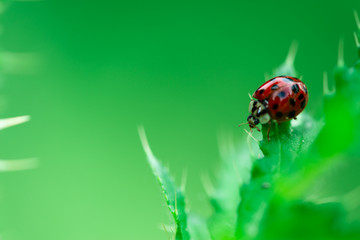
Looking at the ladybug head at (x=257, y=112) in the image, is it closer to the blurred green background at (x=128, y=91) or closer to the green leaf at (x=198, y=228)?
the green leaf at (x=198, y=228)

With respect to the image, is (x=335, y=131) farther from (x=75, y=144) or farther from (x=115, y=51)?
(x=115, y=51)

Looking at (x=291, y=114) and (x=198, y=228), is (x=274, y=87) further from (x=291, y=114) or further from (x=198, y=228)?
(x=198, y=228)

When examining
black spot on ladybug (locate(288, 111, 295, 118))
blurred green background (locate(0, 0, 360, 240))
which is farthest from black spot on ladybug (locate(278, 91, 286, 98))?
A: blurred green background (locate(0, 0, 360, 240))

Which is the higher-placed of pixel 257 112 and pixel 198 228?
pixel 257 112

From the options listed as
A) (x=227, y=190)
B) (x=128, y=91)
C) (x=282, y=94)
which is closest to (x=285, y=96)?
(x=282, y=94)

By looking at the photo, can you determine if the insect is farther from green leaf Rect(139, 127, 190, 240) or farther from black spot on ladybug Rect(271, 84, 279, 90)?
green leaf Rect(139, 127, 190, 240)

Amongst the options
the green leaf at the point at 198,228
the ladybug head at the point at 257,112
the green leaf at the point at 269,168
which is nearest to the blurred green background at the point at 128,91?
the ladybug head at the point at 257,112
